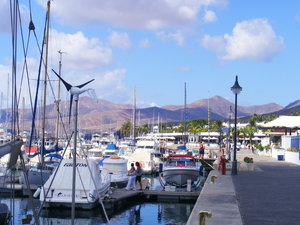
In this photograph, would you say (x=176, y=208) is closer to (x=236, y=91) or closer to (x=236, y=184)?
(x=236, y=184)

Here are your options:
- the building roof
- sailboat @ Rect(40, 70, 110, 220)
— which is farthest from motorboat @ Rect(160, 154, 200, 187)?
the building roof

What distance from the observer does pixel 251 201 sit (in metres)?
19.0

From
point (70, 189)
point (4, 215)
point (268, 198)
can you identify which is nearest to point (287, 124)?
point (268, 198)

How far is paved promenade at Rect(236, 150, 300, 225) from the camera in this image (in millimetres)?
15352

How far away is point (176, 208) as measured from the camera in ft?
88.9

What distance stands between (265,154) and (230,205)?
45.3m

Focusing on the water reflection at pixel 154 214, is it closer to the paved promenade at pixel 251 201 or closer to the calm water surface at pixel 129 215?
the calm water surface at pixel 129 215

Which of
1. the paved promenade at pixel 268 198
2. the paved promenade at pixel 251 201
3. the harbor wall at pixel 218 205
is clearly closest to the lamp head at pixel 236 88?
the paved promenade at pixel 268 198

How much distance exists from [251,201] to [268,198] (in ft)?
3.83

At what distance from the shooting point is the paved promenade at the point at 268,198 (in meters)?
15.4

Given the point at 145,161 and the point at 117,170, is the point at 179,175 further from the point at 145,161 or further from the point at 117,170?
the point at 145,161

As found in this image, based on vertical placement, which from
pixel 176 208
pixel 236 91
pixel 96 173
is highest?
pixel 236 91

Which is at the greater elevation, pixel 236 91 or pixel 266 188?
pixel 236 91

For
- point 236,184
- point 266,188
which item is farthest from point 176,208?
point 266,188
